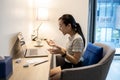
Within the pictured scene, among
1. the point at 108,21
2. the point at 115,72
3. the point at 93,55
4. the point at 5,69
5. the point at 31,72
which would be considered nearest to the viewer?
the point at 5,69

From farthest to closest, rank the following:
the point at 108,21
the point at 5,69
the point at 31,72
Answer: the point at 108,21, the point at 31,72, the point at 5,69

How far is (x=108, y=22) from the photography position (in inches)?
174

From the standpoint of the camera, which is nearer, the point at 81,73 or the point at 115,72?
the point at 81,73

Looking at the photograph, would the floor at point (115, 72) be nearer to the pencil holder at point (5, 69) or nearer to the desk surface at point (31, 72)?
the desk surface at point (31, 72)

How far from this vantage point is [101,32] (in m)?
4.46

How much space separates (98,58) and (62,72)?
58cm

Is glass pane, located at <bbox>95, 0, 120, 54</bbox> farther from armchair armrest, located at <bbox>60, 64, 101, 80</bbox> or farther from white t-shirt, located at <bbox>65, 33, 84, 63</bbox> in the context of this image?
armchair armrest, located at <bbox>60, 64, 101, 80</bbox>

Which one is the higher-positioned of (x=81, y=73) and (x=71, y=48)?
(x=71, y=48)

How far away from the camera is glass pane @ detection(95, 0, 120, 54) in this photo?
14.0 ft

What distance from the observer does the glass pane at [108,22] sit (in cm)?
428

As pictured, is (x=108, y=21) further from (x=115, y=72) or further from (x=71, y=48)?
(x=71, y=48)

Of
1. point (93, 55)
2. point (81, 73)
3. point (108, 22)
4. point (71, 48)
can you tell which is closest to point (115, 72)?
point (108, 22)

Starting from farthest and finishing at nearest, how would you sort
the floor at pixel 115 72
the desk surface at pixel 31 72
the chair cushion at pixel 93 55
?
the floor at pixel 115 72 → the chair cushion at pixel 93 55 → the desk surface at pixel 31 72

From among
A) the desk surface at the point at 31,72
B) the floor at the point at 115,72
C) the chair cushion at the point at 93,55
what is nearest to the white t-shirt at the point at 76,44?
the chair cushion at the point at 93,55
